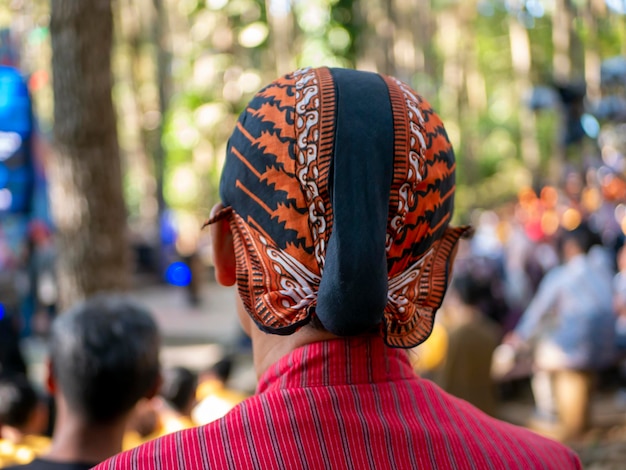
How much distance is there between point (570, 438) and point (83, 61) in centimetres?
489

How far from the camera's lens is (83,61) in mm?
4293

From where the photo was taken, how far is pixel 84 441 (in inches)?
85.4

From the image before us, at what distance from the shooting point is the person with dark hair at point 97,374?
86.3 inches

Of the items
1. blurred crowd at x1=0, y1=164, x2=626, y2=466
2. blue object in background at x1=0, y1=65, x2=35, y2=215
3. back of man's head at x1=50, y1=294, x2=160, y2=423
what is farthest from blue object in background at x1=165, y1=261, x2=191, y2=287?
back of man's head at x1=50, y1=294, x2=160, y2=423

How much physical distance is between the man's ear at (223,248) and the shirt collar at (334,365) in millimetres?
195

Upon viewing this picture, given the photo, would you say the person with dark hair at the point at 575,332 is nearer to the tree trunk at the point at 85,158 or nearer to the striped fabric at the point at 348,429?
the tree trunk at the point at 85,158

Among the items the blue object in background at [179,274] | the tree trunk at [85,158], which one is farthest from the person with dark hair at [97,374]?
the blue object in background at [179,274]

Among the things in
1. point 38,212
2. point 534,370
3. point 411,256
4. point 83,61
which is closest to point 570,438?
point 534,370

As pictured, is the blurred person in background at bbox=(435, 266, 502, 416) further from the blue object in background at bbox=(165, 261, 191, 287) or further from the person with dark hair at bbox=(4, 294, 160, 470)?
the blue object in background at bbox=(165, 261, 191, 287)

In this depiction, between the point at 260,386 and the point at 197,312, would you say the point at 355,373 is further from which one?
the point at 197,312

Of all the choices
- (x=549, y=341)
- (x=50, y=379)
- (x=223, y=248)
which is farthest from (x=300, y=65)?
(x=223, y=248)

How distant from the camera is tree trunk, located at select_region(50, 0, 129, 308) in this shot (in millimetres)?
4277

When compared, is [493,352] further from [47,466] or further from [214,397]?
[47,466]

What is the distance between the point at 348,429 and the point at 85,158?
3.60 metres
